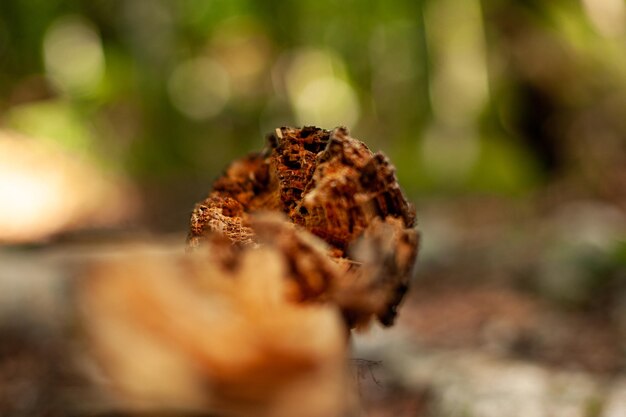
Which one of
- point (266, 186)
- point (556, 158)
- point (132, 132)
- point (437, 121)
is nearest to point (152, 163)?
point (132, 132)

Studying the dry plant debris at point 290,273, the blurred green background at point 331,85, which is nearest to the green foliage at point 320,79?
the blurred green background at point 331,85

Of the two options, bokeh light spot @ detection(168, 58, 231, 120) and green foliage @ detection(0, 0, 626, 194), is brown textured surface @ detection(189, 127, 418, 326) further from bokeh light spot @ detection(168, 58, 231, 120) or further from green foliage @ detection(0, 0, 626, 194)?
bokeh light spot @ detection(168, 58, 231, 120)

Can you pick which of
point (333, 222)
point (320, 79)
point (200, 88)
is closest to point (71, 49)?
point (200, 88)

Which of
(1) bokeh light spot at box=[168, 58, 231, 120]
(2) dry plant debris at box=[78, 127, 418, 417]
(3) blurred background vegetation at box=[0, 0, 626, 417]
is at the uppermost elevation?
(1) bokeh light spot at box=[168, 58, 231, 120]

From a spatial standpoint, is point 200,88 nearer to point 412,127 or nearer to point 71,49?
point 71,49

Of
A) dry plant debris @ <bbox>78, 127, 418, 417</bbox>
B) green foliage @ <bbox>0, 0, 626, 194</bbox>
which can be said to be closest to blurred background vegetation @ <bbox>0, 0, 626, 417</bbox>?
Result: green foliage @ <bbox>0, 0, 626, 194</bbox>

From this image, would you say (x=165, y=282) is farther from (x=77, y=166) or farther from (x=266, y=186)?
(x=77, y=166)
